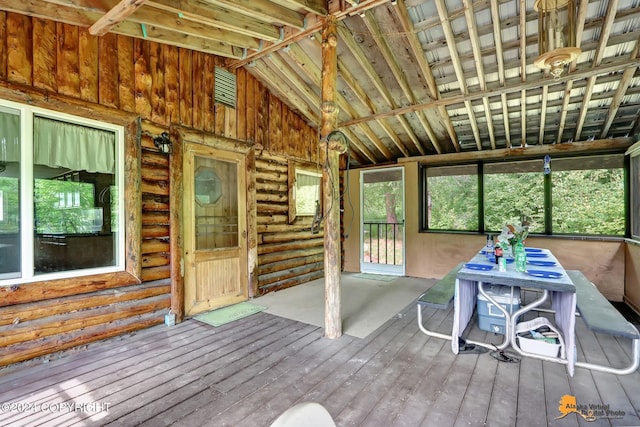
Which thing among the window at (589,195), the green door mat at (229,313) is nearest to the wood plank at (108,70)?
the green door mat at (229,313)

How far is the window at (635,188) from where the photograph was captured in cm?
419

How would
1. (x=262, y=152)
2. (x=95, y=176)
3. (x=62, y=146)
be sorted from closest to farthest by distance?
(x=62, y=146) < (x=95, y=176) < (x=262, y=152)

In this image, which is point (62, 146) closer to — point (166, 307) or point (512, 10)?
point (166, 307)

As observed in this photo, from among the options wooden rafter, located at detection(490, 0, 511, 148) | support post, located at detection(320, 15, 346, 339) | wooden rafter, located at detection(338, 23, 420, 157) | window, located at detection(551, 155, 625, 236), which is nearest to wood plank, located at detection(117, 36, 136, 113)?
support post, located at detection(320, 15, 346, 339)

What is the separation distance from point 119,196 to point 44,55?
1.43 metres

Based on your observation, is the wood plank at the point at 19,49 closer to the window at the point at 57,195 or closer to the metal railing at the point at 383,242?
the window at the point at 57,195

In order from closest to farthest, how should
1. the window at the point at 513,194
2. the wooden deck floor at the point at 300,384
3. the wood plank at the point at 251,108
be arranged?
1. the wooden deck floor at the point at 300,384
2. the wood plank at the point at 251,108
3. the window at the point at 513,194

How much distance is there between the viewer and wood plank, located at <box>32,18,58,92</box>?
8.96ft

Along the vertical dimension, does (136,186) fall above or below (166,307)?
above

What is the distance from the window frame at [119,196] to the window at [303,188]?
2641mm

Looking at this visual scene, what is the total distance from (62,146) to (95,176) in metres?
0.39

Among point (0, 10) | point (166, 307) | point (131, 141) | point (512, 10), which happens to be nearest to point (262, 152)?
point (131, 141)

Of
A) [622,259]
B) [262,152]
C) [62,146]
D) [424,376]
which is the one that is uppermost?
[262,152]

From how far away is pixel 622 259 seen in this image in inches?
179
